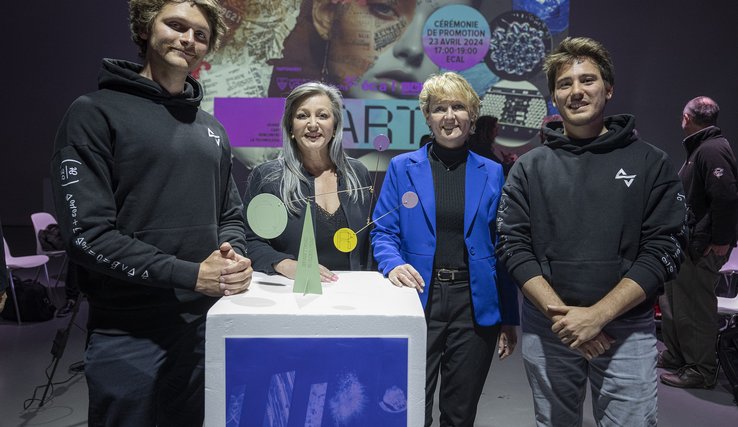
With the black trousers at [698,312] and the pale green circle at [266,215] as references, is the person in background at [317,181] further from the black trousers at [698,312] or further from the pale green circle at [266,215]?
the black trousers at [698,312]

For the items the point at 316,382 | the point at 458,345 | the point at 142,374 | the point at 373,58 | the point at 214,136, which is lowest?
the point at 458,345

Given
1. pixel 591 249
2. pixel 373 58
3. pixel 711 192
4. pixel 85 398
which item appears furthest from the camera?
pixel 373 58

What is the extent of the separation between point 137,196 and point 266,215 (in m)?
0.35

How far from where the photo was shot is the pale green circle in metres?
1.37

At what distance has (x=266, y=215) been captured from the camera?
4.51ft

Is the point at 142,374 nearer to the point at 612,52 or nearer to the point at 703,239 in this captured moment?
the point at 703,239

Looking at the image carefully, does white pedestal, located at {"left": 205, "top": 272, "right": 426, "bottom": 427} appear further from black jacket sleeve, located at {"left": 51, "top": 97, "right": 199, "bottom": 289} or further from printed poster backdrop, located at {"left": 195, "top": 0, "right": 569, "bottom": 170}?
printed poster backdrop, located at {"left": 195, "top": 0, "right": 569, "bottom": 170}

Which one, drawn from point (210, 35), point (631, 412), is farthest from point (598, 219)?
point (210, 35)

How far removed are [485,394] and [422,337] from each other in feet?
7.98

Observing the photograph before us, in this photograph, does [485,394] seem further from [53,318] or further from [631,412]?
[53,318]

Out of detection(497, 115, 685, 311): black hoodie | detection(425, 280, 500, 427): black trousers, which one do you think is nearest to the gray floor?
detection(425, 280, 500, 427): black trousers

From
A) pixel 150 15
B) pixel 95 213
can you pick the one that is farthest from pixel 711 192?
pixel 95 213

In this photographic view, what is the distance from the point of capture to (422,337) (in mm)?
1175

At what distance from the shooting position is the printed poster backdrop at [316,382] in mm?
1173
